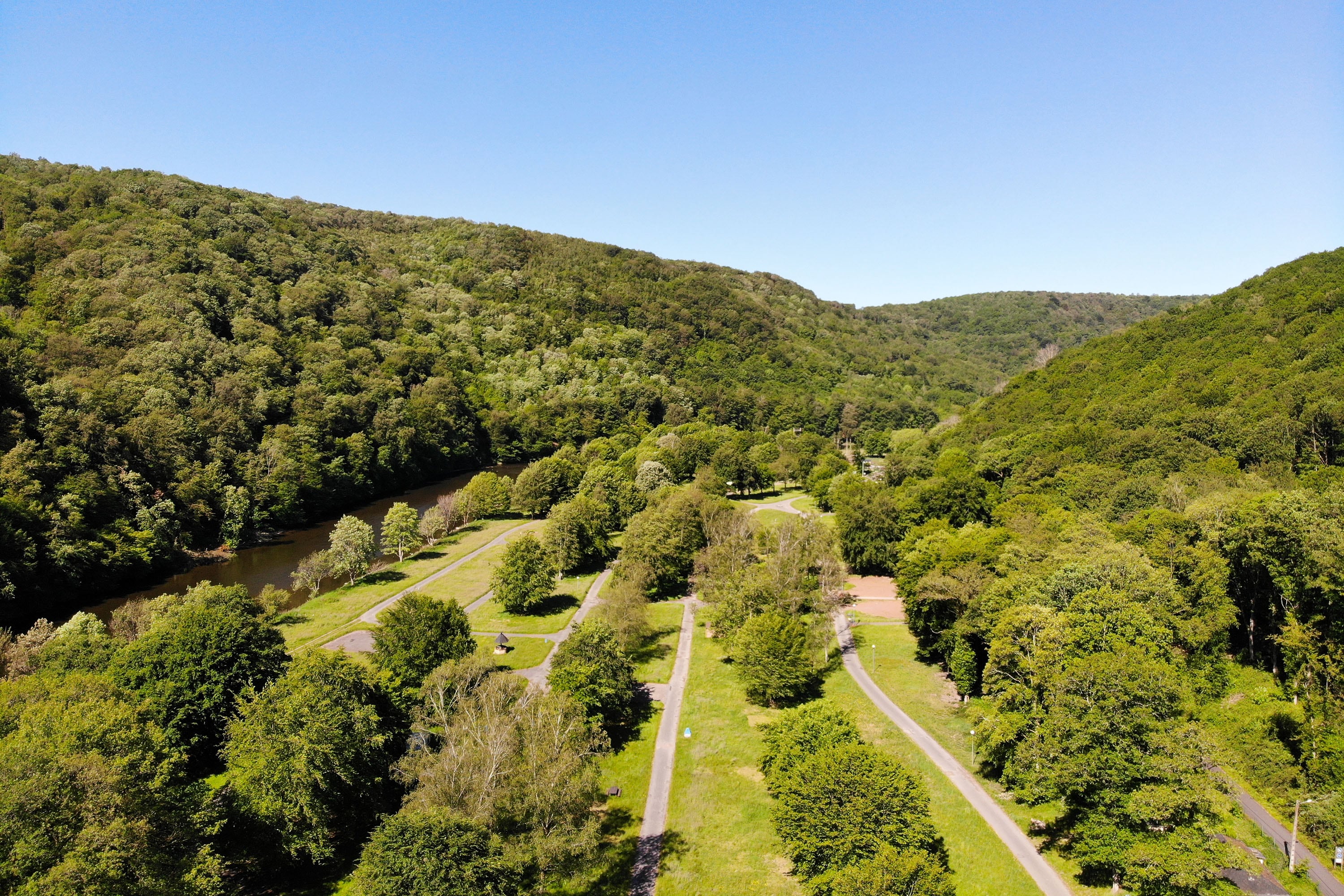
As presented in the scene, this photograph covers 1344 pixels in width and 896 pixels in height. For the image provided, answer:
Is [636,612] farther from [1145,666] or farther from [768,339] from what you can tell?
[768,339]

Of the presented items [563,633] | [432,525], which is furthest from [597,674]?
[432,525]

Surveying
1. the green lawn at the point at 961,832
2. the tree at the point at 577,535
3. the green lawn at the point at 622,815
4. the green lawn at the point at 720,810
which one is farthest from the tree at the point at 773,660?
the tree at the point at 577,535

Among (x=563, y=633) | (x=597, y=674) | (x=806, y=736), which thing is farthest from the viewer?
(x=563, y=633)

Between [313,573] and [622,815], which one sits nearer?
[622,815]

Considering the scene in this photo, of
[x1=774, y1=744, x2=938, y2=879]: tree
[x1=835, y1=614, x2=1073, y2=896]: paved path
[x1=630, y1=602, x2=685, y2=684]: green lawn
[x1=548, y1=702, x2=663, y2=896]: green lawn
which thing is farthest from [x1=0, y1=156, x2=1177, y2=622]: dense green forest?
[x1=835, y1=614, x2=1073, y2=896]: paved path

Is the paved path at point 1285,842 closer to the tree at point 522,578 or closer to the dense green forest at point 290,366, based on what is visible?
the tree at point 522,578

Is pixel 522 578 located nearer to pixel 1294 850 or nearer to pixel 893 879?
pixel 893 879

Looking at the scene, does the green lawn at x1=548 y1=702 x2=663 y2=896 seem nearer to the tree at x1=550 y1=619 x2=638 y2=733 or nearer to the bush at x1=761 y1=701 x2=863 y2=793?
the tree at x1=550 y1=619 x2=638 y2=733
